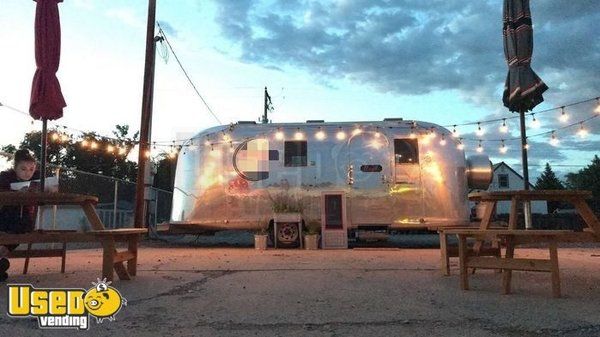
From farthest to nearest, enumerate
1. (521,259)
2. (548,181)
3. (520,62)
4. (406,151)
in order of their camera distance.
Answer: (548,181) → (406,151) → (520,62) → (521,259)

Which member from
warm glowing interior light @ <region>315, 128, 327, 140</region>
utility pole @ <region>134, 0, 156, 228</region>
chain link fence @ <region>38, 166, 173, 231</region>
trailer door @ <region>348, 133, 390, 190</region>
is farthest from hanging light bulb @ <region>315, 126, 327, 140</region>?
chain link fence @ <region>38, 166, 173, 231</region>

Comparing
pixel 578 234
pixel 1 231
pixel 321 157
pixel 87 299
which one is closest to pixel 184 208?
pixel 321 157

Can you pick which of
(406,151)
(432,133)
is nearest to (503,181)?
(432,133)

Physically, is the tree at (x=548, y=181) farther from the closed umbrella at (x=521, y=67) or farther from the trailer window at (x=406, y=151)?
the closed umbrella at (x=521, y=67)

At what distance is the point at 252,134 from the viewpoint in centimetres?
1120

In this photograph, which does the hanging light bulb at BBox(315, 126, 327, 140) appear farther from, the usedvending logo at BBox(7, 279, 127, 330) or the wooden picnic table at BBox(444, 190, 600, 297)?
the usedvending logo at BBox(7, 279, 127, 330)

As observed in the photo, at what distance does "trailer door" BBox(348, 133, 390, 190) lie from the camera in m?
10.7

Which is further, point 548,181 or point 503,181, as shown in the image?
Result: point 548,181

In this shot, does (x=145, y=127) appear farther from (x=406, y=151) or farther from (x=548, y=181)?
(x=548, y=181)

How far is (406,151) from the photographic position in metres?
10.8

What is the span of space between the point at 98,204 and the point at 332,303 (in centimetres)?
1019

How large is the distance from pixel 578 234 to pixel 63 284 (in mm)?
5192

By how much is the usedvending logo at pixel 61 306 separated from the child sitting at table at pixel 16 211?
184 centimetres

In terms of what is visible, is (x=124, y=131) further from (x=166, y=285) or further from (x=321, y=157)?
(x=166, y=285)
